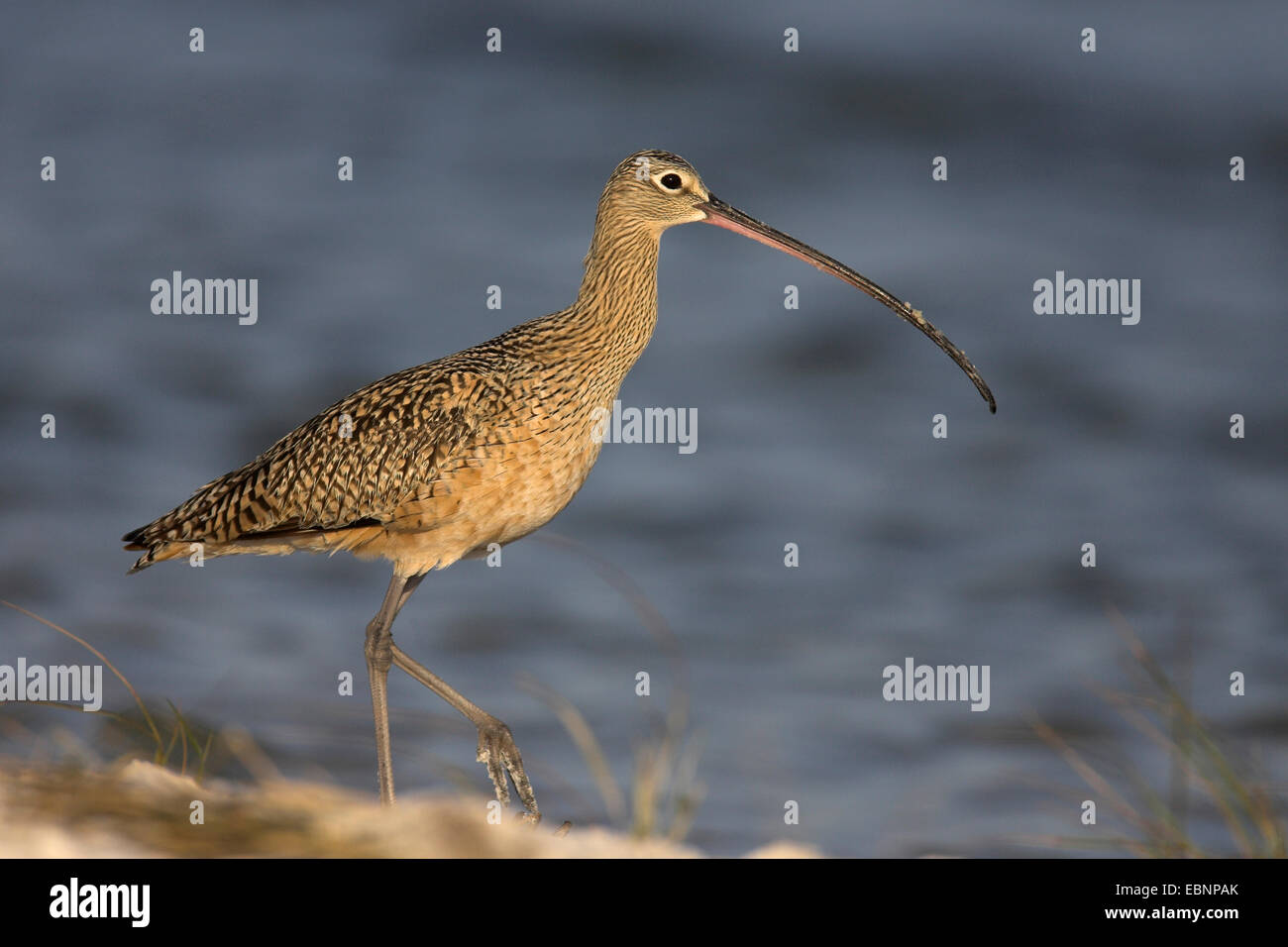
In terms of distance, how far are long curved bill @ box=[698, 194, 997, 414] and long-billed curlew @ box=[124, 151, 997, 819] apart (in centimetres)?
Result: 1

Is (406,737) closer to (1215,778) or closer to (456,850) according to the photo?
(456,850)

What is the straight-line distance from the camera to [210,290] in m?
18.5

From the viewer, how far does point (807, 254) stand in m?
8.84

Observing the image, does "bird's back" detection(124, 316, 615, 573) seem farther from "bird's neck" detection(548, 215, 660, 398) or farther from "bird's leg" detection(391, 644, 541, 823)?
"bird's leg" detection(391, 644, 541, 823)

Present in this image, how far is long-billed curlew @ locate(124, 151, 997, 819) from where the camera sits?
318 inches

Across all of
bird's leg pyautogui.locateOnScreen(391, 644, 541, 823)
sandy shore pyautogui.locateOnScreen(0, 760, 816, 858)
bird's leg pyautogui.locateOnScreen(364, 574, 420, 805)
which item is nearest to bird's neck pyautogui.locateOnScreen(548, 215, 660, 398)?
bird's leg pyautogui.locateOnScreen(364, 574, 420, 805)

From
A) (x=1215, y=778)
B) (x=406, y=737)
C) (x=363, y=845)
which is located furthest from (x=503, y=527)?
(x=1215, y=778)

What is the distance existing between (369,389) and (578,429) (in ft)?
4.26

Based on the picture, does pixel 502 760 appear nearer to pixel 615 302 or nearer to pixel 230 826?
pixel 230 826

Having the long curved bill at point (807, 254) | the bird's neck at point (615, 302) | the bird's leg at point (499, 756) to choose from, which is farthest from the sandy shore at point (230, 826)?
the long curved bill at point (807, 254)

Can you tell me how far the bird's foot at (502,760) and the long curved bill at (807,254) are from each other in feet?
9.63

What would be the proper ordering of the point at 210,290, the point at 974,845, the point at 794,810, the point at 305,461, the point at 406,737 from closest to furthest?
the point at 974,845, the point at 794,810, the point at 305,461, the point at 406,737, the point at 210,290

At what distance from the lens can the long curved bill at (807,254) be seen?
28.6 ft

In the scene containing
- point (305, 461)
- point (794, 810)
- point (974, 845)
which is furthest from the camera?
point (305, 461)
